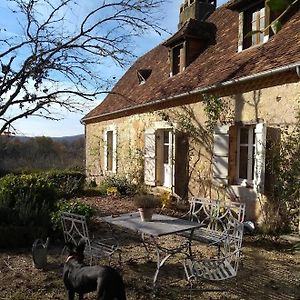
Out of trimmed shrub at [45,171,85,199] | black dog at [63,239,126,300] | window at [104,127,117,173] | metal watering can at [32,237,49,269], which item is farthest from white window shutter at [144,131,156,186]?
black dog at [63,239,126,300]

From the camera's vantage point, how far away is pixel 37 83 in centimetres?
769

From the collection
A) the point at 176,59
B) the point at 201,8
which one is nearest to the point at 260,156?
the point at 176,59

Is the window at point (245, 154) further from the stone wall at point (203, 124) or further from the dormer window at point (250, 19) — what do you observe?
the dormer window at point (250, 19)

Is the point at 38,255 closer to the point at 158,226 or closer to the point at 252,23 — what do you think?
the point at 158,226

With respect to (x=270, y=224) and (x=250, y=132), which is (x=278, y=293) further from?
(x=250, y=132)

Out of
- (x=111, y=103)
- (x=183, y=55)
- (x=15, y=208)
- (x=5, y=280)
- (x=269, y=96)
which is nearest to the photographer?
(x=5, y=280)

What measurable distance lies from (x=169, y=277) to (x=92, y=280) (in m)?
1.73

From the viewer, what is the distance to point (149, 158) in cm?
1136

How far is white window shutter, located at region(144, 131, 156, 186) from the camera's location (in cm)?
1117

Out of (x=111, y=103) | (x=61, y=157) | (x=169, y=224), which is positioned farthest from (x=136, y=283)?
(x=61, y=157)

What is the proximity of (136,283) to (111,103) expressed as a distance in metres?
12.1

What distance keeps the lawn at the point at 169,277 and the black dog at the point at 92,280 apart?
732 mm

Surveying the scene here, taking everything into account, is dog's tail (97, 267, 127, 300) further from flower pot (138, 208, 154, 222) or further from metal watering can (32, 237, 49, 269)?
metal watering can (32, 237, 49, 269)

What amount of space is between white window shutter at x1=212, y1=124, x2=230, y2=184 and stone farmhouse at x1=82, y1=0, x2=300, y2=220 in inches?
0.9
